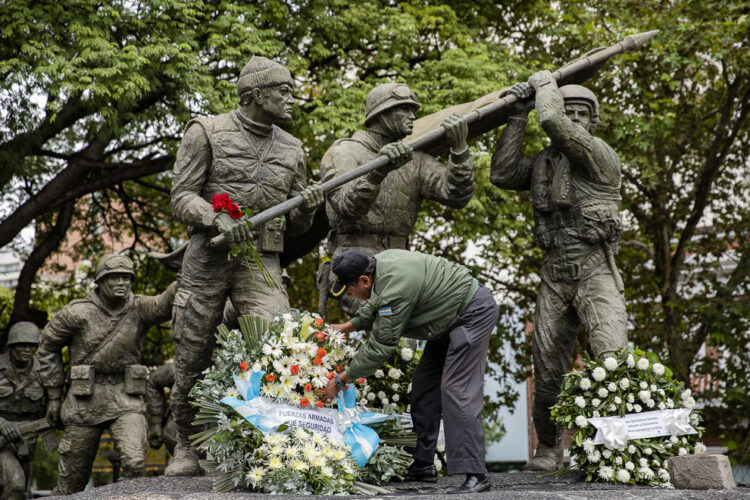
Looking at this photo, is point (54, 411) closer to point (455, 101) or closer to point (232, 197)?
point (232, 197)

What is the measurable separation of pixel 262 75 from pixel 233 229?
1.24m

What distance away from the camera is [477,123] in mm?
7617

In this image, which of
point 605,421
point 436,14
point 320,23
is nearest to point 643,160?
point 436,14

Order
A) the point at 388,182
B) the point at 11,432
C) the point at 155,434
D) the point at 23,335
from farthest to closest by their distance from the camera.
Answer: the point at 155,434 < the point at 23,335 < the point at 11,432 < the point at 388,182

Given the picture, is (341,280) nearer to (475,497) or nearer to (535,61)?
(475,497)

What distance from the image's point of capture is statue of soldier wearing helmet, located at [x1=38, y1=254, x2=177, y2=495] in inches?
364

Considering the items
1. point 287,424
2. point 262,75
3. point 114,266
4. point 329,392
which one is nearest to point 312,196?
point 262,75

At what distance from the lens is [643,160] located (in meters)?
13.7

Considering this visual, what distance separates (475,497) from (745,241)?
1117cm

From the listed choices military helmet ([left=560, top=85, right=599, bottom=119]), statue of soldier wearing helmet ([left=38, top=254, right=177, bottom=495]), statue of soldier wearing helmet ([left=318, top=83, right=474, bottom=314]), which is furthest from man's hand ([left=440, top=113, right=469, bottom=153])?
statue of soldier wearing helmet ([left=38, top=254, right=177, bottom=495])

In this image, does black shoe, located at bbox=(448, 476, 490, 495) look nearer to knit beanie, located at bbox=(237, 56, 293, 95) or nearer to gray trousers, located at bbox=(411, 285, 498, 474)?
gray trousers, located at bbox=(411, 285, 498, 474)

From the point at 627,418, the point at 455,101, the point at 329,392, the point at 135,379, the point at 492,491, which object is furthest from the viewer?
the point at 455,101

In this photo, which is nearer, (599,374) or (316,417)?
(316,417)

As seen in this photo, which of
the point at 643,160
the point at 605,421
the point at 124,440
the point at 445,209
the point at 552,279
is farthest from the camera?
the point at 445,209
